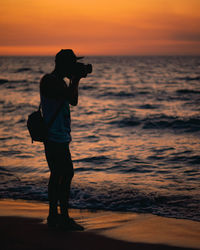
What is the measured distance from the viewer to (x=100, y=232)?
3.53 m

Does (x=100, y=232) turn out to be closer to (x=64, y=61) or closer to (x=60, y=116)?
(x=60, y=116)

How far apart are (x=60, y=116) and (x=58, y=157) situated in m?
0.43

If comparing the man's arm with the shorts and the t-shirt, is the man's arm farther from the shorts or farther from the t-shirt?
the shorts

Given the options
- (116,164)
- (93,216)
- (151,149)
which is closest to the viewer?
(93,216)

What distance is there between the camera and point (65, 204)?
11.5ft

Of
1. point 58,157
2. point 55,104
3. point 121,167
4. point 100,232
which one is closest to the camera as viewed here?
point 55,104

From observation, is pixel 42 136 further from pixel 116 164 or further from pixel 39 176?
pixel 116 164

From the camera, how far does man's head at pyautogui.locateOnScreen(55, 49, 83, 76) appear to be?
3.25 metres

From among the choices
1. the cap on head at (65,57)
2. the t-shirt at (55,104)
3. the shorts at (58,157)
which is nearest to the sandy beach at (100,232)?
the shorts at (58,157)

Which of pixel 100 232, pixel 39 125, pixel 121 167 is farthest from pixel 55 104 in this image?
pixel 121 167

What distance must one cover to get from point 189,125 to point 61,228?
10.6 m

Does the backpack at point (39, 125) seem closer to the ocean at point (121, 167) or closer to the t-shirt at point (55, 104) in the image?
the t-shirt at point (55, 104)

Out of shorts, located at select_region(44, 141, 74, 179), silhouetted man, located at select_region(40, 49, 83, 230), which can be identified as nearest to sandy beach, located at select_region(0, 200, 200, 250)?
silhouetted man, located at select_region(40, 49, 83, 230)

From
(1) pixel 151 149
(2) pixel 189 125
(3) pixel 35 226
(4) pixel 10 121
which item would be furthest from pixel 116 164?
(4) pixel 10 121
